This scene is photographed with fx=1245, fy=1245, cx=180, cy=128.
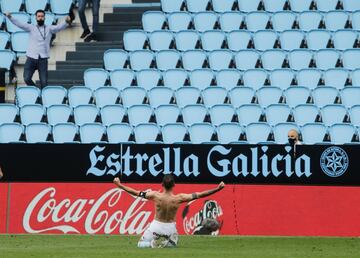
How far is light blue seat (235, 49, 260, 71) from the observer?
26156mm

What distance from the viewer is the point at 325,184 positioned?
2188cm

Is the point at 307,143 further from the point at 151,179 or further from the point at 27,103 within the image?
the point at 27,103

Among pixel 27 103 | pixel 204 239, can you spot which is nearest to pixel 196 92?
pixel 27 103

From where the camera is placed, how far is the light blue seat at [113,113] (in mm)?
24922

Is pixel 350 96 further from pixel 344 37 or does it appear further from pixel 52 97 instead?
pixel 52 97

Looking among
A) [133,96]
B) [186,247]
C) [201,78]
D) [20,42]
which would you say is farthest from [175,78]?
[186,247]

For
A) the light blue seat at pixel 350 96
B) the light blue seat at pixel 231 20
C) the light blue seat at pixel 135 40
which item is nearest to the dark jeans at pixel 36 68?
the light blue seat at pixel 135 40

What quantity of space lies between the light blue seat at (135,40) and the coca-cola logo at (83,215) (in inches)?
228

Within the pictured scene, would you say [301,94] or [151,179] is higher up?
[301,94]

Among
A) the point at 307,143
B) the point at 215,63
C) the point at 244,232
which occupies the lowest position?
the point at 244,232

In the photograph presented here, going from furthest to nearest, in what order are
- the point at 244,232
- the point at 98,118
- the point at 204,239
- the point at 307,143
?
1. the point at 98,118
2. the point at 307,143
3. the point at 244,232
4. the point at 204,239

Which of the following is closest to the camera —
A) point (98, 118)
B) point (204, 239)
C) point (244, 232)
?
point (204, 239)

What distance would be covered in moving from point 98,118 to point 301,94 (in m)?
4.12

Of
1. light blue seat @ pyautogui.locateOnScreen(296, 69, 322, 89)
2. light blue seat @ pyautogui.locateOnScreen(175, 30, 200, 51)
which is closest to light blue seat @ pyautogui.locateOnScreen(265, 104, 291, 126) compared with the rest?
light blue seat @ pyautogui.locateOnScreen(296, 69, 322, 89)
